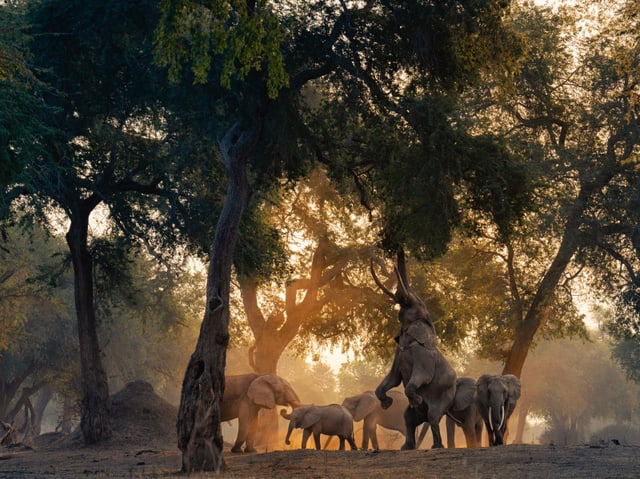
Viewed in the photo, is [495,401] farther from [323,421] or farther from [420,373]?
[323,421]

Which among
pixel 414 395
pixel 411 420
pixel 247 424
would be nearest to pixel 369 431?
pixel 247 424

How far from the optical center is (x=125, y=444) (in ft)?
75.8

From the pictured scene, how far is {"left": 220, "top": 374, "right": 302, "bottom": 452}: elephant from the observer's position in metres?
20.4

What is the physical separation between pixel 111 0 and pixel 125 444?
11.3 meters

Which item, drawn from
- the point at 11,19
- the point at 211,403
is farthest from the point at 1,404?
the point at 211,403

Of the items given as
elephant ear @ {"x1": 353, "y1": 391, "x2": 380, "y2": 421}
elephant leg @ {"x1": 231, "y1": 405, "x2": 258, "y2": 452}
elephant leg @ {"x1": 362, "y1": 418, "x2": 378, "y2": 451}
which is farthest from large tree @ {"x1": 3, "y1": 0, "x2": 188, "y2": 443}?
elephant leg @ {"x1": 362, "y1": 418, "x2": 378, "y2": 451}

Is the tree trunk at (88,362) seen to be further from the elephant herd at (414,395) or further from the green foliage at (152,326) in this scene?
the green foliage at (152,326)

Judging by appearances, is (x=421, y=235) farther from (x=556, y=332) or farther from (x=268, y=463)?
(x=556, y=332)

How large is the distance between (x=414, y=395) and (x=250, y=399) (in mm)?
5491

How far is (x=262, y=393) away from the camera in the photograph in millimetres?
20484

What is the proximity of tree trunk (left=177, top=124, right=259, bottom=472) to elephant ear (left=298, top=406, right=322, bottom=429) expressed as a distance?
284 inches

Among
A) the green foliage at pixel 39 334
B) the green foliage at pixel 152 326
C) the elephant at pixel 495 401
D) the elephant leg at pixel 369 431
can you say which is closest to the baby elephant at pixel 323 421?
the elephant at pixel 495 401

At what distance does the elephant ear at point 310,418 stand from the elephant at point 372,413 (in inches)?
113

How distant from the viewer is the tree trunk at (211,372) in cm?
1374
